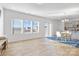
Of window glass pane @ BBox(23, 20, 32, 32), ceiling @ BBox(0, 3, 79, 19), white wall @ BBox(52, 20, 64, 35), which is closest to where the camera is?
window glass pane @ BBox(23, 20, 32, 32)

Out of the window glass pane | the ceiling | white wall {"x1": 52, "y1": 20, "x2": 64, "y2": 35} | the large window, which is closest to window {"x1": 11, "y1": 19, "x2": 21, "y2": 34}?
the large window

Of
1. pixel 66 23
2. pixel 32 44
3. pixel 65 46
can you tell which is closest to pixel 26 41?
pixel 32 44

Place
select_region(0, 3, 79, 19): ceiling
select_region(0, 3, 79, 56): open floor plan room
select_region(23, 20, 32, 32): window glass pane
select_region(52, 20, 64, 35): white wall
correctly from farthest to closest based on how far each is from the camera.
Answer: select_region(0, 3, 79, 19): ceiling, select_region(52, 20, 64, 35): white wall, select_region(23, 20, 32, 32): window glass pane, select_region(0, 3, 79, 56): open floor plan room

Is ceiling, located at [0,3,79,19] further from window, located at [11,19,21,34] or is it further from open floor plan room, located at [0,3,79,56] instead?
window, located at [11,19,21,34]

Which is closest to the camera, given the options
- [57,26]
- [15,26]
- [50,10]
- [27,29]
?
[15,26]

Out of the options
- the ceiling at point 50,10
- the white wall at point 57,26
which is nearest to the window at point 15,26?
the ceiling at point 50,10

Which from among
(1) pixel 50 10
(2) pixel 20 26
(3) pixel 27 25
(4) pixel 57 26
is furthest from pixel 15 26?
(1) pixel 50 10

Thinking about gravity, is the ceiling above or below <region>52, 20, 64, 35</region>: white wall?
above

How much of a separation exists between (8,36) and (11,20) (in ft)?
1.46

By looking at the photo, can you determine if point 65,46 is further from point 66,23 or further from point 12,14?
point 12,14

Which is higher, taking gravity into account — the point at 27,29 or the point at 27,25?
the point at 27,25

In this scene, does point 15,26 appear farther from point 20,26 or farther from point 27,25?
point 27,25

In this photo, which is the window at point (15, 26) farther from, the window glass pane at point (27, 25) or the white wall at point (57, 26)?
the white wall at point (57, 26)

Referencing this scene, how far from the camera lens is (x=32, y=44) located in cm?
421
